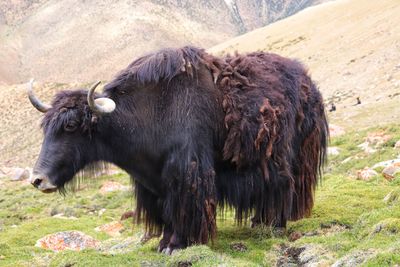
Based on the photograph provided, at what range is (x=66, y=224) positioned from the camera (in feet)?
50.1

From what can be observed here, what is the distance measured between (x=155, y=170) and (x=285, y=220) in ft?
6.48

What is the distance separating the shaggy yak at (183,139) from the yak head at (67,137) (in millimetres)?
12

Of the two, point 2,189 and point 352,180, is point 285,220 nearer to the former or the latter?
point 352,180

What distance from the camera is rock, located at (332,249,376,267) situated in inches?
233

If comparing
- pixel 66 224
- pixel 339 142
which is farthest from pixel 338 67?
pixel 66 224

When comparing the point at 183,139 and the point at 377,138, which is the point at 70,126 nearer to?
the point at 183,139

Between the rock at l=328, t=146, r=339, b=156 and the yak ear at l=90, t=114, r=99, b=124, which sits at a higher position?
the yak ear at l=90, t=114, r=99, b=124

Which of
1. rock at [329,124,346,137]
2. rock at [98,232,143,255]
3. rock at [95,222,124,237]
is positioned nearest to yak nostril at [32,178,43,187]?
rock at [98,232,143,255]

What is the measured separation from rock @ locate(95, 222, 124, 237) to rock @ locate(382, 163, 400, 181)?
5395 millimetres

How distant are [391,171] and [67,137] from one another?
717 cm

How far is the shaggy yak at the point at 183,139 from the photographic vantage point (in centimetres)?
753

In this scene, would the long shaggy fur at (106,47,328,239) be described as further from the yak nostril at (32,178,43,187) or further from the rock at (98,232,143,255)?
the yak nostril at (32,178,43,187)

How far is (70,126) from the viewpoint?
24.6 ft

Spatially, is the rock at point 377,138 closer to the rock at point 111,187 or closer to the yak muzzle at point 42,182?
the rock at point 111,187
